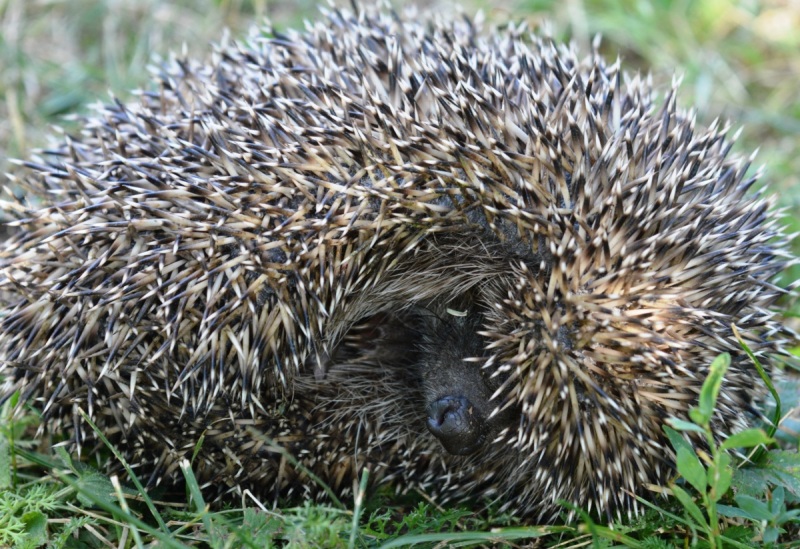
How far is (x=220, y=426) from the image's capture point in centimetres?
338

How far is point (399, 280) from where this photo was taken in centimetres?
352

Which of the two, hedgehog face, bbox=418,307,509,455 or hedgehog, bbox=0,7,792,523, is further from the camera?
hedgehog face, bbox=418,307,509,455

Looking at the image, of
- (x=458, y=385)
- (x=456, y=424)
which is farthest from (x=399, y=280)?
(x=456, y=424)

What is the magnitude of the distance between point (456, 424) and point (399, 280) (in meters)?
0.63

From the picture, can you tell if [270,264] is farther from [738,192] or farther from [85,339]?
[738,192]

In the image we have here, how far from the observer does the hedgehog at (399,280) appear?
3105 millimetres

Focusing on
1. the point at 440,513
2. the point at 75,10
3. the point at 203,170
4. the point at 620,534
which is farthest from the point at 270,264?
the point at 75,10

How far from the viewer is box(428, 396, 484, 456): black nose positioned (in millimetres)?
3400

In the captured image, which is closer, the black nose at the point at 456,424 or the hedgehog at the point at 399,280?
the hedgehog at the point at 399,280

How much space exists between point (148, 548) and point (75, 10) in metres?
4.93

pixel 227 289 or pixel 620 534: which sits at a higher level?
pixel 227 289

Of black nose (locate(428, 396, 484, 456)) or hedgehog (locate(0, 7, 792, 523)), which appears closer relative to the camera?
hedgehog (locate(0, 7, 792, 523))

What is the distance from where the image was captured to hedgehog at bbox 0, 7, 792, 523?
311 centimetres

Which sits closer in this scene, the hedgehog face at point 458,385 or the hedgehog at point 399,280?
the hedgehog at point 399,280
